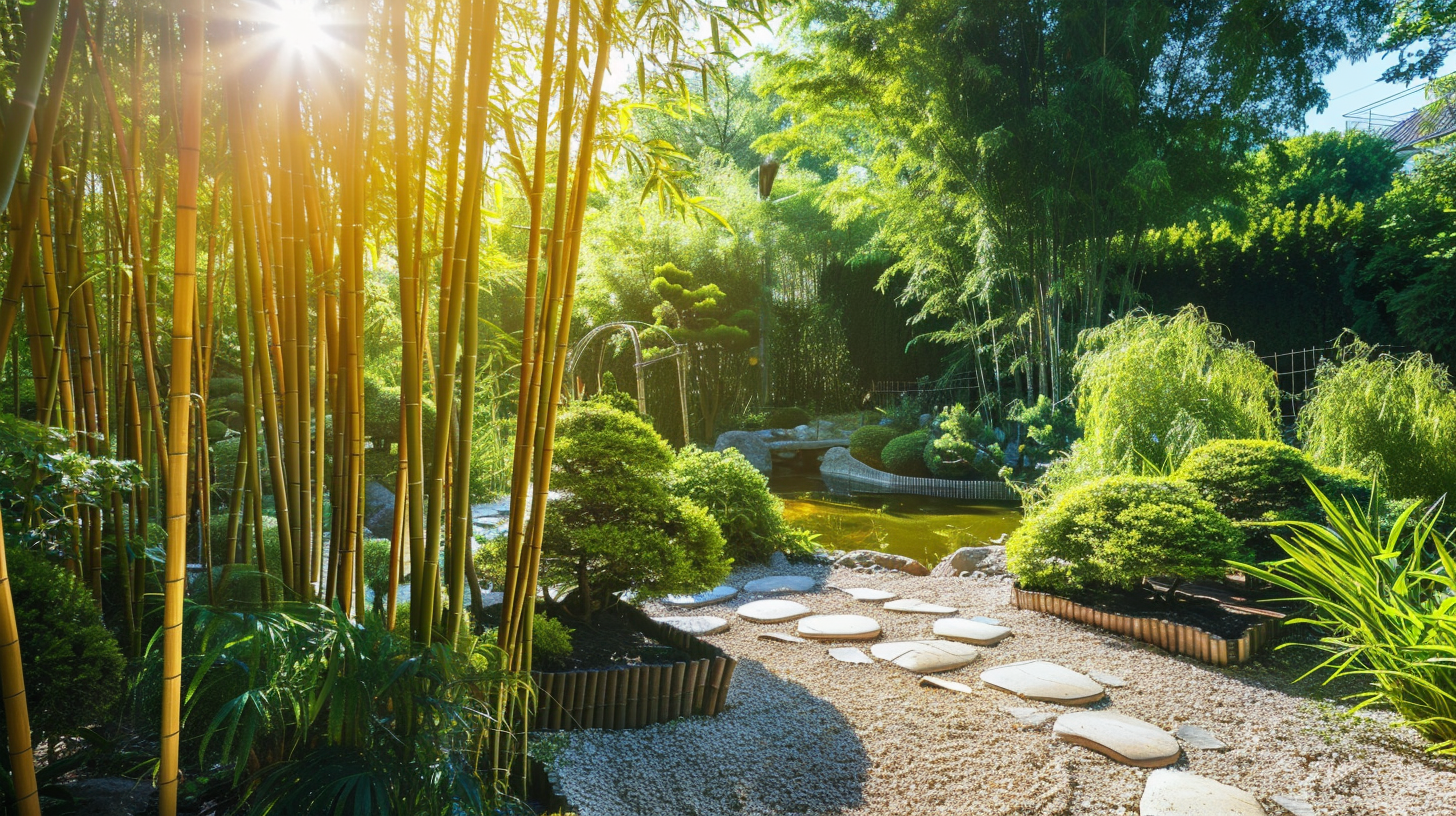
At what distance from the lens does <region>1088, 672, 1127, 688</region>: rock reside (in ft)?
8.54

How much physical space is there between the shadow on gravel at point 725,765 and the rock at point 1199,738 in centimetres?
94

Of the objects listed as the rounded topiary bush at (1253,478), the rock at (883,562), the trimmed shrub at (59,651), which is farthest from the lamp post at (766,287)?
the trimmed shrub at (59,651)

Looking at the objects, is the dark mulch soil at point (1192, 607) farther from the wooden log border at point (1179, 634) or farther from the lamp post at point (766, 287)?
the lamp post at point (766, 287)

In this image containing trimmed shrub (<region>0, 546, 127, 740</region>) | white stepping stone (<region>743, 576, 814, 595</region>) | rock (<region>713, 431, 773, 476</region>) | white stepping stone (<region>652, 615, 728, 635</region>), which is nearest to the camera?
trimmed shrub (<region>0, 546, 127, 740</region>)

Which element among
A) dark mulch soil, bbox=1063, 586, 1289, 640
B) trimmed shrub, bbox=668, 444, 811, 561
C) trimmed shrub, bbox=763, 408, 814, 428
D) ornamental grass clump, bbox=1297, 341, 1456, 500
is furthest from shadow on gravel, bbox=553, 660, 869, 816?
trimmed shrub, bbox=763, 408, 814, 428

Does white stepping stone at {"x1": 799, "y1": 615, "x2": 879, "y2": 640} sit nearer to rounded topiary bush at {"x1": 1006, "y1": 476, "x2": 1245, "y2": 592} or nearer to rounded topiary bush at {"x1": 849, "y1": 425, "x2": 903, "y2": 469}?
rounded topiary bush at {"x1": 1006, "y1": 476, "x2": 1245, "y2": 592}

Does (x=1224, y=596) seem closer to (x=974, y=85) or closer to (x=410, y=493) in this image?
(x=410, y=493)

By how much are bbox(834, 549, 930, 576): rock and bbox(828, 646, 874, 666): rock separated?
1755 millimetres

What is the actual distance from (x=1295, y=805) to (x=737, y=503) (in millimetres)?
3115

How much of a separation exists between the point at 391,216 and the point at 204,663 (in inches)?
43.4

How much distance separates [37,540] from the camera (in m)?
1.38

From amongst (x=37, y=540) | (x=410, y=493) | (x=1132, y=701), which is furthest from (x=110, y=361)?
(x=1132, y=701)

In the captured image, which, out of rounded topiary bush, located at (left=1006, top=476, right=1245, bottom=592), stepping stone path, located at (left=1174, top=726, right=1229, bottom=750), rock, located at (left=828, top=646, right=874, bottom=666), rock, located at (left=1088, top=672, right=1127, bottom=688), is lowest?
stepping stone path, located at (left=1174, top=726, right=1229, bottom=750)

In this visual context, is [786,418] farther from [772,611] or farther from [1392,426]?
[772,611]
